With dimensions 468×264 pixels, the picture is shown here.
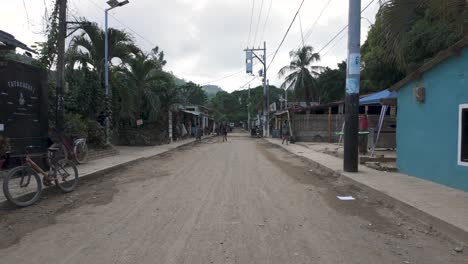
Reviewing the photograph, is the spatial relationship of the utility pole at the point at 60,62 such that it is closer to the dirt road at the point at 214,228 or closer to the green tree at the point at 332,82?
the dirt road at the point at 214,228

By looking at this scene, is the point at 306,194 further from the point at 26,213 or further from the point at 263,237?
the point at 26,213

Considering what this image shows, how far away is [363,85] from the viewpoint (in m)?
33.5

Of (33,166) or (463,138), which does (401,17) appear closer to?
(463,138)

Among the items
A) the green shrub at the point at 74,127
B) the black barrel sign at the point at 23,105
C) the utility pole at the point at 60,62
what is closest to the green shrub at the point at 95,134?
the green shrub at the point at 74,127

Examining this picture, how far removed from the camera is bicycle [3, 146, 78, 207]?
7.13 meters

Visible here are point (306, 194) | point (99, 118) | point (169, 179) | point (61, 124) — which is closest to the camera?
point (306, 194)

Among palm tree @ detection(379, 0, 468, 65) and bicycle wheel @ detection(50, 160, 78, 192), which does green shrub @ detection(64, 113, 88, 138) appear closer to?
bicycle wheel @ detection(50, 160, 78, 192)

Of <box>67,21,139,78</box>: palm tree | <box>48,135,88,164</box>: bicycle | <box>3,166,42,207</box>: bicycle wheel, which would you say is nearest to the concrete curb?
<box>3,166,42,207</box>: bicycle wheel

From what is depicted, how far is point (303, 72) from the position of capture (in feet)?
147

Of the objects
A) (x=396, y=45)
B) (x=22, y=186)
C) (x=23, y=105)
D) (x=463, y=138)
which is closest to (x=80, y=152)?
(x=23, y=105)

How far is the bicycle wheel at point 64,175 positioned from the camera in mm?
8656

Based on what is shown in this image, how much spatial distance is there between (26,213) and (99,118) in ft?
38.5

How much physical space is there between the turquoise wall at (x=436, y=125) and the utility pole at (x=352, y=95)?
1346mm

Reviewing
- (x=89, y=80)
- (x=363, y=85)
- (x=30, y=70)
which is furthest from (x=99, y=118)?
(x=363, y=85)
